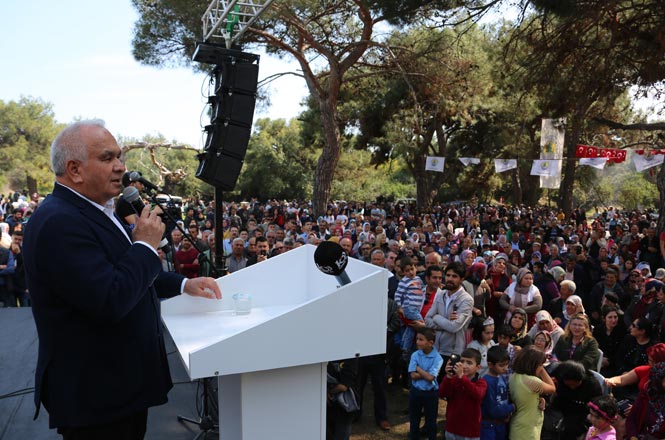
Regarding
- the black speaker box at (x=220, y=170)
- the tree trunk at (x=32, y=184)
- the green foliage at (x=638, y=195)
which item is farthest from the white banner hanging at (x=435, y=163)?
the tree trunk at (x=32, y=184)

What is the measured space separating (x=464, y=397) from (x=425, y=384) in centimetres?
47

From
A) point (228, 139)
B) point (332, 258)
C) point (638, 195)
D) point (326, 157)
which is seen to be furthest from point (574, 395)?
point (638, 195)

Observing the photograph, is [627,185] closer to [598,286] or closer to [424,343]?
[598,286]

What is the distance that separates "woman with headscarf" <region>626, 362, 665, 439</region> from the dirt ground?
61.4 inches

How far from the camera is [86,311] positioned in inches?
58.0

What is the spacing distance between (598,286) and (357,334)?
5.84 m

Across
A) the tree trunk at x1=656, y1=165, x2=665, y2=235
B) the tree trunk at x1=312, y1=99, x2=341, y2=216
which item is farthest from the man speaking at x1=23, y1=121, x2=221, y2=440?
the tree trunk at x1=312, y1=99, x2=341, y2=216

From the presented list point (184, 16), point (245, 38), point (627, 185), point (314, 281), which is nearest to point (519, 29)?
point (245, 38)

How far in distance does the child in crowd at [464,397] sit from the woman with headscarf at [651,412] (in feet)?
3.17

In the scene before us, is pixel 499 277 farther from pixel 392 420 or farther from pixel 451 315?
pixel 392 420

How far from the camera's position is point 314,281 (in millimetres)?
2906

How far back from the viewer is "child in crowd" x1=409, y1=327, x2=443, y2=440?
410 cm

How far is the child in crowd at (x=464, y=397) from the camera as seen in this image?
144 inches

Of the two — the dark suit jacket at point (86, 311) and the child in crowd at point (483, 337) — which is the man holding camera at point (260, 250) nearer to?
the child in crowd at point (483, 337)
